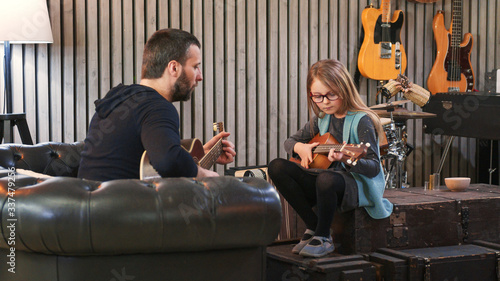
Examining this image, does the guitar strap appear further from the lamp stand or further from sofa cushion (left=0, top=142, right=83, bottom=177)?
the lamp stand

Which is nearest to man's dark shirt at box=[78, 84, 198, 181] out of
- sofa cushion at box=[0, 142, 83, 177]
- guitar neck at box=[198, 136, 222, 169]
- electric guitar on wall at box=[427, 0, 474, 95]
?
guitar neck at box=[198, 136, 222, 169]

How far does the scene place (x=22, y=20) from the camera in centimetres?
457

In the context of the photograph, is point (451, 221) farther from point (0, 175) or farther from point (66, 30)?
point (66, 30)

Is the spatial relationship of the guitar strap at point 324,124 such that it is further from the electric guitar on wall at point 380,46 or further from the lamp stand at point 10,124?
the electric guitar on wall at point 380,46

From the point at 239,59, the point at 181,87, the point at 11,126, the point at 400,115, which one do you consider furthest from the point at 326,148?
the point at 239,59

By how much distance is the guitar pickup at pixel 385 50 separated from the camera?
6.15 m

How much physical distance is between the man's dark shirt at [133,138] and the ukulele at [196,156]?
7cm

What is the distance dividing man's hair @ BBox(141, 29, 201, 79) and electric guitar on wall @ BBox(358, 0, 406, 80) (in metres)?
3.53

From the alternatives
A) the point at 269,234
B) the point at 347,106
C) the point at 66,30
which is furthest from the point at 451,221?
the point at 66,30

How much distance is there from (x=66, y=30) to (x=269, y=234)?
372 centimetres

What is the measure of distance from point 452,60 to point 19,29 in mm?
4058

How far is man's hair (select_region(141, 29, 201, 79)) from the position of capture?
Answer: 116 inches

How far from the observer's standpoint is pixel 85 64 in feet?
17.8

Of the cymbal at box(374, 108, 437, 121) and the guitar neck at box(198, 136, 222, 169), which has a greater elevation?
the cymbal at box(374, 108, 437, 121)
